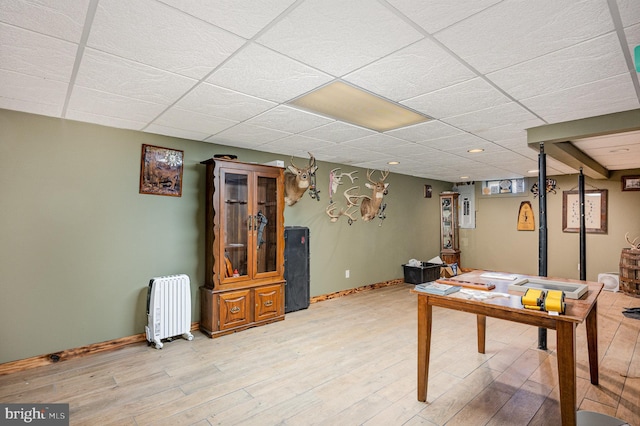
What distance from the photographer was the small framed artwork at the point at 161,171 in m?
3.64

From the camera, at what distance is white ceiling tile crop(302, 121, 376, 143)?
337 cm

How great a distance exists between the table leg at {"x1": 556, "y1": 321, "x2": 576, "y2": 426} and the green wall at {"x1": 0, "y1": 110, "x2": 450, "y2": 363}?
3632mm

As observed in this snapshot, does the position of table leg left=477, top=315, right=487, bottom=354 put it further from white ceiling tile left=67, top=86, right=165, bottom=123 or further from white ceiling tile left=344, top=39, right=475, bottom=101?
white ceiling tile left=67, top=86, right=165, bottom=123

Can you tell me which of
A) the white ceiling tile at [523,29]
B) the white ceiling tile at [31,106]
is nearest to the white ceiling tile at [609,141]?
the white ceiling tile at [523,29]

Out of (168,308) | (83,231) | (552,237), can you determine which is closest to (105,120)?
(83,231)

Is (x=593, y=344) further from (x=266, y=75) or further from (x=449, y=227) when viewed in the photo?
(x=449, y=227)

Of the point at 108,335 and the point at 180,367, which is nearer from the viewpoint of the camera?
the point at 180,367

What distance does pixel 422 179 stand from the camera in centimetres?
755

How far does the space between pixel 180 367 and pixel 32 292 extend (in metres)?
1.56

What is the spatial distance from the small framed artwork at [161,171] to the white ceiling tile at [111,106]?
601 millimetres

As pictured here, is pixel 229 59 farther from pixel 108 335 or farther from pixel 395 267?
pixel 395 267

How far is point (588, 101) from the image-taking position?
2635 mm

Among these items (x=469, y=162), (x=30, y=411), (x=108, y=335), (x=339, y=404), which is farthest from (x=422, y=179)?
(x=30, y=411)

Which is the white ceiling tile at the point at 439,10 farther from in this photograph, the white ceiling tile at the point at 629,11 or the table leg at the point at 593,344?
the table leg at the point at 593,344
